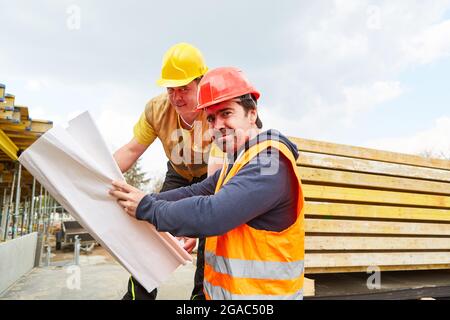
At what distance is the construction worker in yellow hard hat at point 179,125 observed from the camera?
2293mm

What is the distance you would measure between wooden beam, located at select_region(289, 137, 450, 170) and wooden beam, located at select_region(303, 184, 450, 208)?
1.21ft

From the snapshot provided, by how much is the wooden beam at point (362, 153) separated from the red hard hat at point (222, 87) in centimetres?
160

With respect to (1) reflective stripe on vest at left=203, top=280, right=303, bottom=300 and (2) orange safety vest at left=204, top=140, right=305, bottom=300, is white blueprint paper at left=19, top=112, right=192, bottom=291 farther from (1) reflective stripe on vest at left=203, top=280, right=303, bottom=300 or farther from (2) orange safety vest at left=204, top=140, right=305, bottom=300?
(2) orange safety vest at left=204, top=140, right=305, bottom=300

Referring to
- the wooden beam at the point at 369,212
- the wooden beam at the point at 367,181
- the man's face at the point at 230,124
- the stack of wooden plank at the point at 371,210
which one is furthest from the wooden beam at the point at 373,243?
the man's face at the point at 230,124

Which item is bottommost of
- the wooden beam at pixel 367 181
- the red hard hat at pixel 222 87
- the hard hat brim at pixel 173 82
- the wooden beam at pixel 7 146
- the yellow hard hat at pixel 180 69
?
the wooden beam at pixel 367 181

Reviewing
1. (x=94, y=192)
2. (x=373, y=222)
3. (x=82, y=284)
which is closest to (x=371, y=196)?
(x=373, y=222)

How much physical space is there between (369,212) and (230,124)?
2.38 meters

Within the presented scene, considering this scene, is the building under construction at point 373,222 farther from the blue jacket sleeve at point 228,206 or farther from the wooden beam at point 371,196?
the blue jacket sleeve at point 228,206

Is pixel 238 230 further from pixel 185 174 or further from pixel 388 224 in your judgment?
pixel 388 224

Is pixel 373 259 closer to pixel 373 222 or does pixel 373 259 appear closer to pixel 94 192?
pixel 373 222

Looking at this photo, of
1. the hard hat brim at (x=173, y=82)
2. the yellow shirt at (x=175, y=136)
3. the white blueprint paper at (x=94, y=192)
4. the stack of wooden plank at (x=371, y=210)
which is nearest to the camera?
the white blueprint paper at (x=94, y=192)

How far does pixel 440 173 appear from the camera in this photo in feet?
13.3

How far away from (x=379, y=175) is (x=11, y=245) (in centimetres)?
755

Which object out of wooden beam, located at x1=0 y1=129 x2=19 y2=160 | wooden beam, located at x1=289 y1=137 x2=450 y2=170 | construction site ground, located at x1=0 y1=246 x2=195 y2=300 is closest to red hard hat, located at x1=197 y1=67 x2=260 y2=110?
wooden beam, located at x1=289 y1=137 x2=450 y2=170
